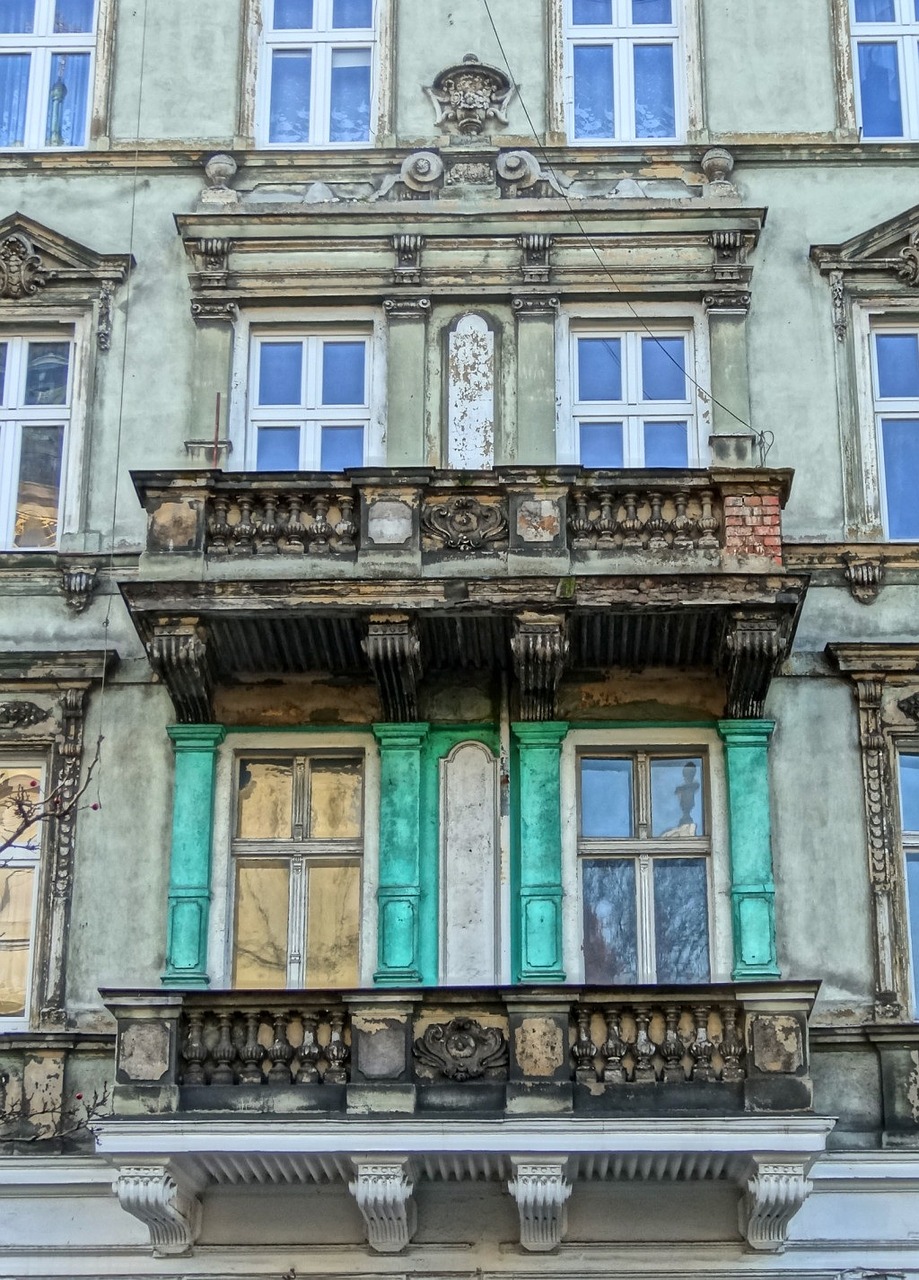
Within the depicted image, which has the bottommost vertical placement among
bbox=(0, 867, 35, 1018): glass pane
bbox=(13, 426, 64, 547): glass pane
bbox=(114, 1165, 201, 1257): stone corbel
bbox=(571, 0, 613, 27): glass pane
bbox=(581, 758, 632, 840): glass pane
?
bbox=(114, 1165, 201, 1257): stone corbel

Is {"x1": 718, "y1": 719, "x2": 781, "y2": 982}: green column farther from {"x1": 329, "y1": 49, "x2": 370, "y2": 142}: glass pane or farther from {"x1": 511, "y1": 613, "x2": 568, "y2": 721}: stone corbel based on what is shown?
{"x1": 329, "y1": 49, "x2": 370, "y2": 142}: glass pane

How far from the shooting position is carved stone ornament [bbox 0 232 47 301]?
16.6 meters

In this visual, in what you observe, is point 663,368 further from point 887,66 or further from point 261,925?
point 261,925

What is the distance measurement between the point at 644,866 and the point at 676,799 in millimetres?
515

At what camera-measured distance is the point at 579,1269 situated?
13.9m

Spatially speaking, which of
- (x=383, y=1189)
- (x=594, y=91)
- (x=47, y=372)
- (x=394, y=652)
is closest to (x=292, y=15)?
(x=594, y=91)

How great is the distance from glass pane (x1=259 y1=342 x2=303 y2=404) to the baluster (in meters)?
5.32

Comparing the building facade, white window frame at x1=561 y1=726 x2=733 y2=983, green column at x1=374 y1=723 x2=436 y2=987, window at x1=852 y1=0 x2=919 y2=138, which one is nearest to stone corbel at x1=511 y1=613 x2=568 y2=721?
the building facade

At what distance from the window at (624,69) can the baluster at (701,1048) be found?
6861 mm

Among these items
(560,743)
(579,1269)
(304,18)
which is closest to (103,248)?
(304,18)

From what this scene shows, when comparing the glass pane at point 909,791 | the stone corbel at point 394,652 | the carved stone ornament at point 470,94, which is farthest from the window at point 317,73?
the glass pane at point 909,791

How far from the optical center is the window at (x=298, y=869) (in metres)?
15.0

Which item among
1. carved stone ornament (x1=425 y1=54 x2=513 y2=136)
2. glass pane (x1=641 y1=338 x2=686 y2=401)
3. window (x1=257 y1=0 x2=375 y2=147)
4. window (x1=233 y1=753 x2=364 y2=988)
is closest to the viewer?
window (x1=233 y1=753 x2=364 y2=988)

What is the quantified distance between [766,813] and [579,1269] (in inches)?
123
